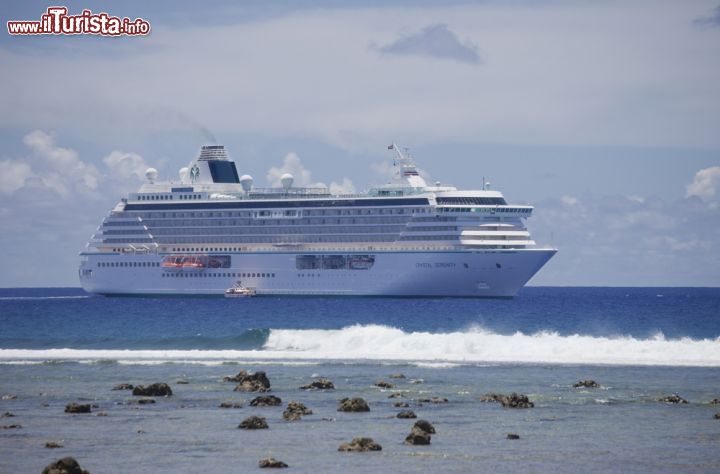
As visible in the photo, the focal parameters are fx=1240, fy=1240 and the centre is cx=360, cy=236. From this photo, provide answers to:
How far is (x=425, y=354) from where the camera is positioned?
57.4 m

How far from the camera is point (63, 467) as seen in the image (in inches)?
961

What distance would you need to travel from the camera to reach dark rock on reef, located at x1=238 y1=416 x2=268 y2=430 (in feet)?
103

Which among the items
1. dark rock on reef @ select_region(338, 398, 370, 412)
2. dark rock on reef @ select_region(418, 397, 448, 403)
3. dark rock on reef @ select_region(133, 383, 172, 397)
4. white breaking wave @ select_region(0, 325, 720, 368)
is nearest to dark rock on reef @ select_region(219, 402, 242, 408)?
dark rock on reef @ select_region(338, 398, 370, 412)

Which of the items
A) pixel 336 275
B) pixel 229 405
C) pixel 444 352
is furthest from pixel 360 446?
pixel 336 275

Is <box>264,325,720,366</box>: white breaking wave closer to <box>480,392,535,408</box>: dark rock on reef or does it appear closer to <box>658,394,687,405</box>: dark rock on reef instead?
<box>658,394,687,405</box>: dark rock on reef

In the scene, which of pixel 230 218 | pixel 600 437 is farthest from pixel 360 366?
pixel 230 218

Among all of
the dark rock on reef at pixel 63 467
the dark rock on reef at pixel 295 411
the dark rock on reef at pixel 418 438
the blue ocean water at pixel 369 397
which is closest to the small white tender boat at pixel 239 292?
the blue ocean water at pixel 369 397

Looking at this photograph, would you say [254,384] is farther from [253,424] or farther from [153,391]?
[253,424]

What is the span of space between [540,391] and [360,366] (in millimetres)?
11970

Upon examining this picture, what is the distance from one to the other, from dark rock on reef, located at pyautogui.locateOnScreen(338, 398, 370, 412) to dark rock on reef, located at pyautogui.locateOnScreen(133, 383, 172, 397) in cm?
657

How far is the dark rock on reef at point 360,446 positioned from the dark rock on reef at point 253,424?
12.1ft

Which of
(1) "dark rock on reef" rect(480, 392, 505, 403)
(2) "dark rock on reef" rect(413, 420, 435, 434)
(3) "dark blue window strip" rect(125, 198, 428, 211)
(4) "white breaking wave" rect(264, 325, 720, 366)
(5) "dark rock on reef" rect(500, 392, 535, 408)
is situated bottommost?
(2) "dark rock on reef" rect(413, 420, 435, 434)

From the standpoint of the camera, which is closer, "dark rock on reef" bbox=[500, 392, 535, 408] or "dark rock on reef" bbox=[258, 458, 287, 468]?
"dark rock on reef" bbox=[258, 458, 287, 468]

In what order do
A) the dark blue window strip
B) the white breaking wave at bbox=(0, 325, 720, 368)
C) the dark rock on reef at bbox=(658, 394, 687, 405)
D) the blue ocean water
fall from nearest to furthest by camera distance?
the blue ocean water
the dark rock on reef at bbox=(658, 394, 687, 405)
the white breaking wave at bbox=(0, 325, 720, 368)
the dark blue window strip
